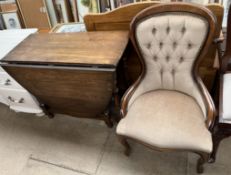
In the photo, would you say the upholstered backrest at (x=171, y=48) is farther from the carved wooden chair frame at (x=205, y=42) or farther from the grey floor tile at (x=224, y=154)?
the grey floor tile at (x=224, y=154)

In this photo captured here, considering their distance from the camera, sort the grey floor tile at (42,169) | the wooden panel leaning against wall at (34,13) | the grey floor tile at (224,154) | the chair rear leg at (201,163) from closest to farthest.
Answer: the chair rear leg at (201,163)
the grey floor tile at (224,154)
the grey floor tile at (42,169)
the wooden panel leaning against wall at (34,13)

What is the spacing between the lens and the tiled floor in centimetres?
155

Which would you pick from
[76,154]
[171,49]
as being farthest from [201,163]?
[76,154]

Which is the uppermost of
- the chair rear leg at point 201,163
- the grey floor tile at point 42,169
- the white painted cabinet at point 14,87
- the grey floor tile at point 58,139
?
the white painted cabinet at point 14,87

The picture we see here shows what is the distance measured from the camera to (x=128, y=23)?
1.45 m

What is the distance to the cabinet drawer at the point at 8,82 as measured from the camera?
5.66 feet

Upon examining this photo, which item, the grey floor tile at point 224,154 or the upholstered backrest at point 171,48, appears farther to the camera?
the grey floor tile at point 224,154

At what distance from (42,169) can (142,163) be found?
0.78 m

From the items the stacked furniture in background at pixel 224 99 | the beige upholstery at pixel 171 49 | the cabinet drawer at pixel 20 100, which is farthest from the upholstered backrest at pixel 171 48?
the cabinet drawer at pixel 20 100

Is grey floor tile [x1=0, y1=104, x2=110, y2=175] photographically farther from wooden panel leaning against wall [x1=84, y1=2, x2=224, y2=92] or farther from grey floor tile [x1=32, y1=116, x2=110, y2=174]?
wooden panel leaning against wall [x1=84, y1=2, x2=224, y2=92]

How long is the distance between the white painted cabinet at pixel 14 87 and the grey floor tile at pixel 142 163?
2.57 feet

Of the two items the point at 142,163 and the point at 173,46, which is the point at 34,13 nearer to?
the point at 173,46

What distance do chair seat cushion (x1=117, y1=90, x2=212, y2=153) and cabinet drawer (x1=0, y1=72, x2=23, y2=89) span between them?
98cm

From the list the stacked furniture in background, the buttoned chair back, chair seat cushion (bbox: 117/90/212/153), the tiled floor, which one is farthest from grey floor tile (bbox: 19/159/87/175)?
the stacked furniture in background
